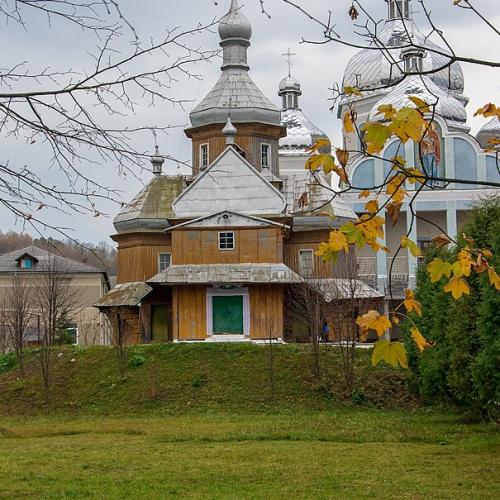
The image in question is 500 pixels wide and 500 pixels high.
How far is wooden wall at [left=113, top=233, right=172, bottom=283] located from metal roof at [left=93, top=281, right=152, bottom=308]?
490 mm

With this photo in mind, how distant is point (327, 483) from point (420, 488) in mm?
1153

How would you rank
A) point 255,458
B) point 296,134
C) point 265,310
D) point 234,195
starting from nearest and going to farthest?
point 255,458 < point 265,310 < point 234,195 < point 296,134

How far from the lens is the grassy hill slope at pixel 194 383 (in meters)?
26.0

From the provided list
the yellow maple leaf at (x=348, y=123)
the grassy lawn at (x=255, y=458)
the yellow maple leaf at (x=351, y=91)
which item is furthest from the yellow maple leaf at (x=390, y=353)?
the grassy lawn at (x=255, y=458)

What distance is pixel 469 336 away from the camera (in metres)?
18.9

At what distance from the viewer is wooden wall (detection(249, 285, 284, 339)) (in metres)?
31.6

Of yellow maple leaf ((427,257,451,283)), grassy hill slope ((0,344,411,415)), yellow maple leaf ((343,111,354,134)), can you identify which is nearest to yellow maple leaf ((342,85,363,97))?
yellow maple leaf ((343,111,354,134))

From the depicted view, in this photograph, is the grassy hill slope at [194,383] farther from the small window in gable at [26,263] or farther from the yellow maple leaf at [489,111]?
the small window in gable at [26,263]

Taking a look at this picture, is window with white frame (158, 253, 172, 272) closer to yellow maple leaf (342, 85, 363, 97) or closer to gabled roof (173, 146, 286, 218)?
gabled roof (173, 146, 286, 218)

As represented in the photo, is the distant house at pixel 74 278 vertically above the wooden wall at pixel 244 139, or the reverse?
the wooden wall at pixel 244 139

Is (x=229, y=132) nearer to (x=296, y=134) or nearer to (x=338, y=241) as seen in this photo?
(x=296, y=134)

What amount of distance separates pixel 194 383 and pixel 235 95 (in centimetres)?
1492

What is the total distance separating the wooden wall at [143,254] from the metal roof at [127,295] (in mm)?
490

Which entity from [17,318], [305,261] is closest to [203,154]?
[305,261]
